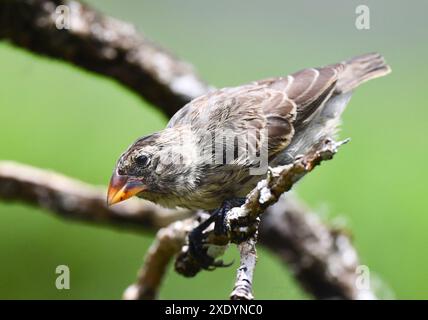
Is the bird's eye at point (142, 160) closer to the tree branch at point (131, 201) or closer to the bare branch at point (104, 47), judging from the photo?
the tree branch at point (131, 201)

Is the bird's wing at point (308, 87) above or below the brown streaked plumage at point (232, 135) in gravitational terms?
above

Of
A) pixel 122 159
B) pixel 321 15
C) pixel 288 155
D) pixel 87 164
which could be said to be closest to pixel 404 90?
pixel 321 15

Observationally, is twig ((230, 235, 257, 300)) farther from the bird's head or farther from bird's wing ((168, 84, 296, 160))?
bird's wing ((168, 84, 296, 160))

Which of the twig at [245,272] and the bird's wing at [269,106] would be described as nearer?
the twig at [245,272]

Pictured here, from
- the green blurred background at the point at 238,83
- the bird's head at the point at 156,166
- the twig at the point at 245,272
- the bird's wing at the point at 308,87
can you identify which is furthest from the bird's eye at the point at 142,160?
the green blurred background at the point at 238,83

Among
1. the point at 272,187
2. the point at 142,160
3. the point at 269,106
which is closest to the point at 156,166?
the point at 142,160
